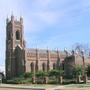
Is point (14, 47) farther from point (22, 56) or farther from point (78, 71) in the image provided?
point (78, 71)

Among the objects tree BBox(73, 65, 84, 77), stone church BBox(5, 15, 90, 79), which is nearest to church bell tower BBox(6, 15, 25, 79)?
stone church BBox(5, 15, 90, 79)

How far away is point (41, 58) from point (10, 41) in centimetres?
1177

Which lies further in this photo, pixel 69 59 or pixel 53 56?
pixel 53 56

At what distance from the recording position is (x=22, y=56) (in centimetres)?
10138

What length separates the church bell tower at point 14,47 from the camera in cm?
10431

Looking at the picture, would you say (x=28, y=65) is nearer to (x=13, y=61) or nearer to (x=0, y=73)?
(x=13, y=61)

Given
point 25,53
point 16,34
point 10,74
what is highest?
point 16,34

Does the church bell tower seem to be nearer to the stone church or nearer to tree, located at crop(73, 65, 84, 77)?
the stone church

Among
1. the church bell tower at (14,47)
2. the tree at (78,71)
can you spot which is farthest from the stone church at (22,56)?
the tree at (78,71)

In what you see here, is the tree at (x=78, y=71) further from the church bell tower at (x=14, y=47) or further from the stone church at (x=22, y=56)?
the church bell tower at (x=14, y=47)

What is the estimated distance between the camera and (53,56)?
10888cm

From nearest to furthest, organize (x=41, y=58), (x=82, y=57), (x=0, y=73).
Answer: (x=82, y=57) < (x=41, y=58) < (x=0, y=73)

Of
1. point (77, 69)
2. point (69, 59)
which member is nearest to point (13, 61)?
point (69, 59)

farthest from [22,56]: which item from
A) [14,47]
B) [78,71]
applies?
[78,71]
